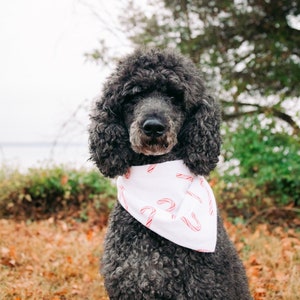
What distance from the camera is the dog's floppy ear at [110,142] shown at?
2832 millimetres

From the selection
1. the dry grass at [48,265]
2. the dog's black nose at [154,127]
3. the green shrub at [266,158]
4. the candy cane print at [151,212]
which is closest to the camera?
the dog's black nose at [154,127]

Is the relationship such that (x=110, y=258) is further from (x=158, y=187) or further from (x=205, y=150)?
(x=205, y=150)

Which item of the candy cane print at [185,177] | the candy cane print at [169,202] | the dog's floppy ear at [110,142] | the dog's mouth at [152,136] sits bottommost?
the candy cane print at [169,202]

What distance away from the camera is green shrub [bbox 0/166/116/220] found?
703 cm

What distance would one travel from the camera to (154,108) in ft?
8.79

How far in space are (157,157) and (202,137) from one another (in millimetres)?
298

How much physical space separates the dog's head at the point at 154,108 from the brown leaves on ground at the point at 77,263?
1512mm

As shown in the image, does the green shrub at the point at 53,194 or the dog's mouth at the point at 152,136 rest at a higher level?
the dog's mouth at the point at 152,136

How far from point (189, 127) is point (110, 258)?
904 mm

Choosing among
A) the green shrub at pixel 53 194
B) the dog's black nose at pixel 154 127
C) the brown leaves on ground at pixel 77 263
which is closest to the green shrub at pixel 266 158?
the brown leaves on ground at pixel 77 263

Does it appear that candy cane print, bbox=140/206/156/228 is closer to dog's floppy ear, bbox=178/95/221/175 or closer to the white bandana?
the white bandana

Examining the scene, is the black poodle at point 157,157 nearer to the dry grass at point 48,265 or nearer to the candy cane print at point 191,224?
the candy cane print at point 191,224

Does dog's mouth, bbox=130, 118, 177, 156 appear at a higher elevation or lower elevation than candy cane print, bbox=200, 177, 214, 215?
higher

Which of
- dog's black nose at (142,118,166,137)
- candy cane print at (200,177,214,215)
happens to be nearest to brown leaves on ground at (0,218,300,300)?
candy cane print at (200,177,214,215)
